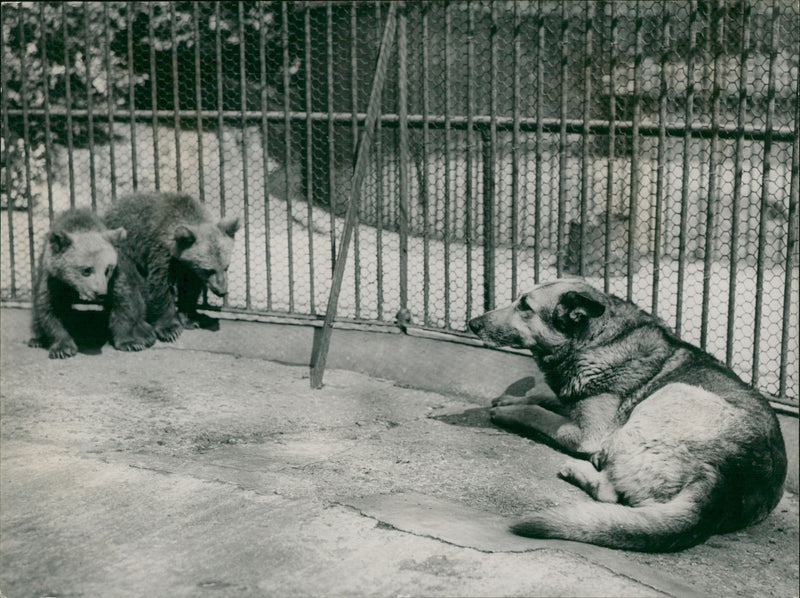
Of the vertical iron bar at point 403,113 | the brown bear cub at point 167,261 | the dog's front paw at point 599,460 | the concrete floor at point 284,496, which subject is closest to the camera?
the concrete floor at point 284,496

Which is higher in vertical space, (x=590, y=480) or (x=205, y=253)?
(x=205, y=253)

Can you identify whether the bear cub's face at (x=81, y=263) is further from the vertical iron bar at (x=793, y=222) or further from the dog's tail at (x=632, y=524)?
the vertical iron bar at (x=793, y=222)

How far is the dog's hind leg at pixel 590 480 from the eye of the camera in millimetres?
5320

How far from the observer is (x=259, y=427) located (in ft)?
21.0

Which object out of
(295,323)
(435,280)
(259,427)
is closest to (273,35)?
(435,280)

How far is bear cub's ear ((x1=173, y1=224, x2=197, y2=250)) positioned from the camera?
8453 millimetres

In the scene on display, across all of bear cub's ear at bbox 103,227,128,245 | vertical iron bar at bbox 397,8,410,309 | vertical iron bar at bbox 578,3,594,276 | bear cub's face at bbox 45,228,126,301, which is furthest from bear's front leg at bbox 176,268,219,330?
vertical iron bar at bbox 578,3,594,276

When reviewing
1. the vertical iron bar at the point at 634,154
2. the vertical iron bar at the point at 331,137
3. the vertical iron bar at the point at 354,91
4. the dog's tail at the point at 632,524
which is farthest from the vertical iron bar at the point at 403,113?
the dog's tail at the point at 632,524

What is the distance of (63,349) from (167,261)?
3.80 ft

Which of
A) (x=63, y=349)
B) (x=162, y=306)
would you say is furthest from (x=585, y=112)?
(x=63, y=349)

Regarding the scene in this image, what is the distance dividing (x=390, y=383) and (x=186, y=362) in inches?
66.9

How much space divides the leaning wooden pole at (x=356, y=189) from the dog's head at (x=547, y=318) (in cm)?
154

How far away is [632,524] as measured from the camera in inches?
182

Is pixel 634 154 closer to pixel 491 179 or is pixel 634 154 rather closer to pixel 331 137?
pixel 491 179
